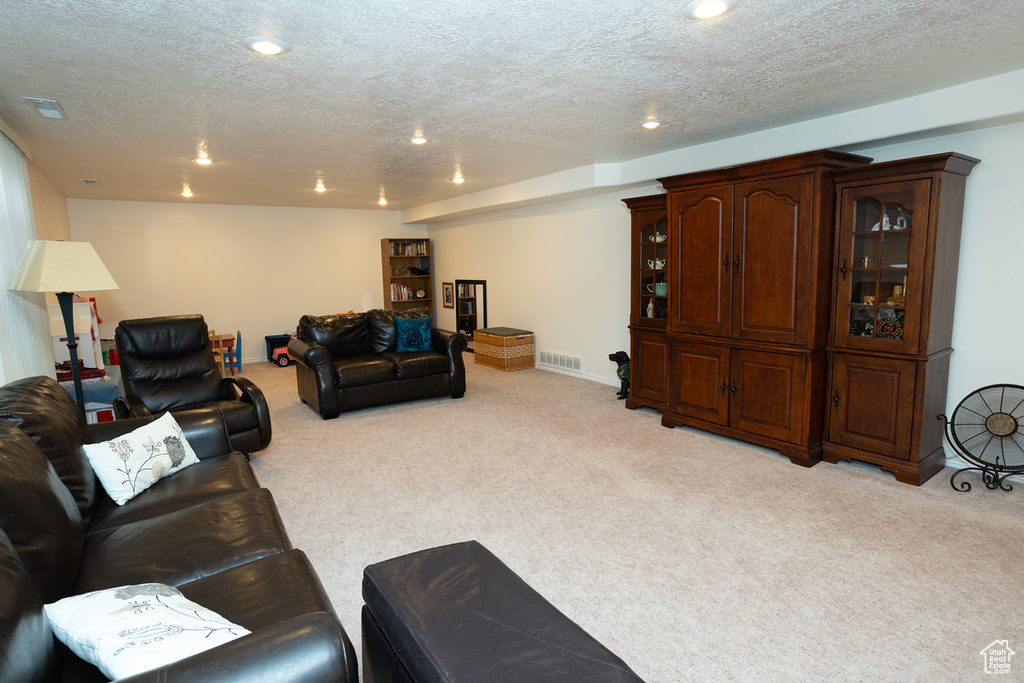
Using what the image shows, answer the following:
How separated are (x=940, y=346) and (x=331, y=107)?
4.06 m

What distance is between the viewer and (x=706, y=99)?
3273 millimetres

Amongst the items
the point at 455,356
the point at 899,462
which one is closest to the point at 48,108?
the point at 455,356

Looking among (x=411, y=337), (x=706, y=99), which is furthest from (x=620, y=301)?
(x=706, y=99)

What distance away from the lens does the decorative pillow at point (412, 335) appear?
5926 mm

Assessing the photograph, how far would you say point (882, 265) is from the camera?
352 cm

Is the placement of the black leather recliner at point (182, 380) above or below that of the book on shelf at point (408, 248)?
below

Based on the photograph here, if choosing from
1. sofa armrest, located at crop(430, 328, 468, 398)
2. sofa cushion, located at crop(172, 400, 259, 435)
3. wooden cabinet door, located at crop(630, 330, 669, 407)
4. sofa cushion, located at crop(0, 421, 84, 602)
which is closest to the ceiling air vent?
sofa cushion, located at crop(172, 400, 259, 435)

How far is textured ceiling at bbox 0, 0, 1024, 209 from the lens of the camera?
2094 millimetres

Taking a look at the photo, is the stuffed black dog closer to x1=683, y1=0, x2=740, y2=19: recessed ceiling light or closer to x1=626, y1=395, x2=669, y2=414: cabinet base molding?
x1=626, y1=395, x2=669, y2=414: cabinet base molding

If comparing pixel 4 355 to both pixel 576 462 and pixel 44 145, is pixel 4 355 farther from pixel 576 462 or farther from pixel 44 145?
pixel 576 462

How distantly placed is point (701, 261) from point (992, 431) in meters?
2.11

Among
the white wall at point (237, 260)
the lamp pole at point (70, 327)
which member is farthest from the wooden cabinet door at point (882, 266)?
the white wall at point (237, 260)

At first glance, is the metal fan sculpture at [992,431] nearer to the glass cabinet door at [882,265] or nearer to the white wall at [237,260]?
the glass cabinet door at [882,265]

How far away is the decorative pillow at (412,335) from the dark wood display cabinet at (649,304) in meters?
2.20
